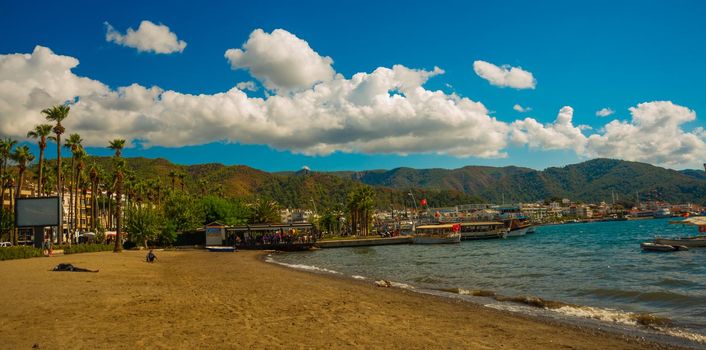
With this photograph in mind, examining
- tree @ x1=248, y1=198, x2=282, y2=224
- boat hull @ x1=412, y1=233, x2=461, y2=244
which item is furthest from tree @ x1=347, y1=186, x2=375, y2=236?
boat hull @ x1=412, y1=233, x2=461, y2=244

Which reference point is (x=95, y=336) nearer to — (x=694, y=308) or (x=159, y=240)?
(x=694, y=308)

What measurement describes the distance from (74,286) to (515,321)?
1757 cm

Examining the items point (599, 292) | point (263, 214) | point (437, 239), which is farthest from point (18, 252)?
point (437, 239)

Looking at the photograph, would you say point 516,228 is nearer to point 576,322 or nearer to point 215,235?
point 215,235

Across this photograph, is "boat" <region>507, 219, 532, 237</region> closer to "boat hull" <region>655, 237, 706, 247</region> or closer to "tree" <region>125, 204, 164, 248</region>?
"boat hull" <region>655, 237, 706, 247</region>

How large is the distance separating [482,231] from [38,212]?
85256 mm

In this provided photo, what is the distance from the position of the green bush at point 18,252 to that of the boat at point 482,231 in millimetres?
81851

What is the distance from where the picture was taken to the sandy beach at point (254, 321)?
10.4 metres

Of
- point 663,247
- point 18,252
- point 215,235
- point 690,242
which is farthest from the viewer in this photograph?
point 215,235

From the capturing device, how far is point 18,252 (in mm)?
39531

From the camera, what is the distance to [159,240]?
7300 centimetres

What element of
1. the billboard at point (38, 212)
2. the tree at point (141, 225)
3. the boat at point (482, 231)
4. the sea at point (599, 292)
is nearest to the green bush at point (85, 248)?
the billboard at point (38, 212)

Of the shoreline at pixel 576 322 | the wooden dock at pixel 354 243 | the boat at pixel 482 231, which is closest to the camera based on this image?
the shoreline at pixel 576 322

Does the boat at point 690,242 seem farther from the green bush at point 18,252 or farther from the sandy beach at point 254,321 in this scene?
the green bush at point 18,252
